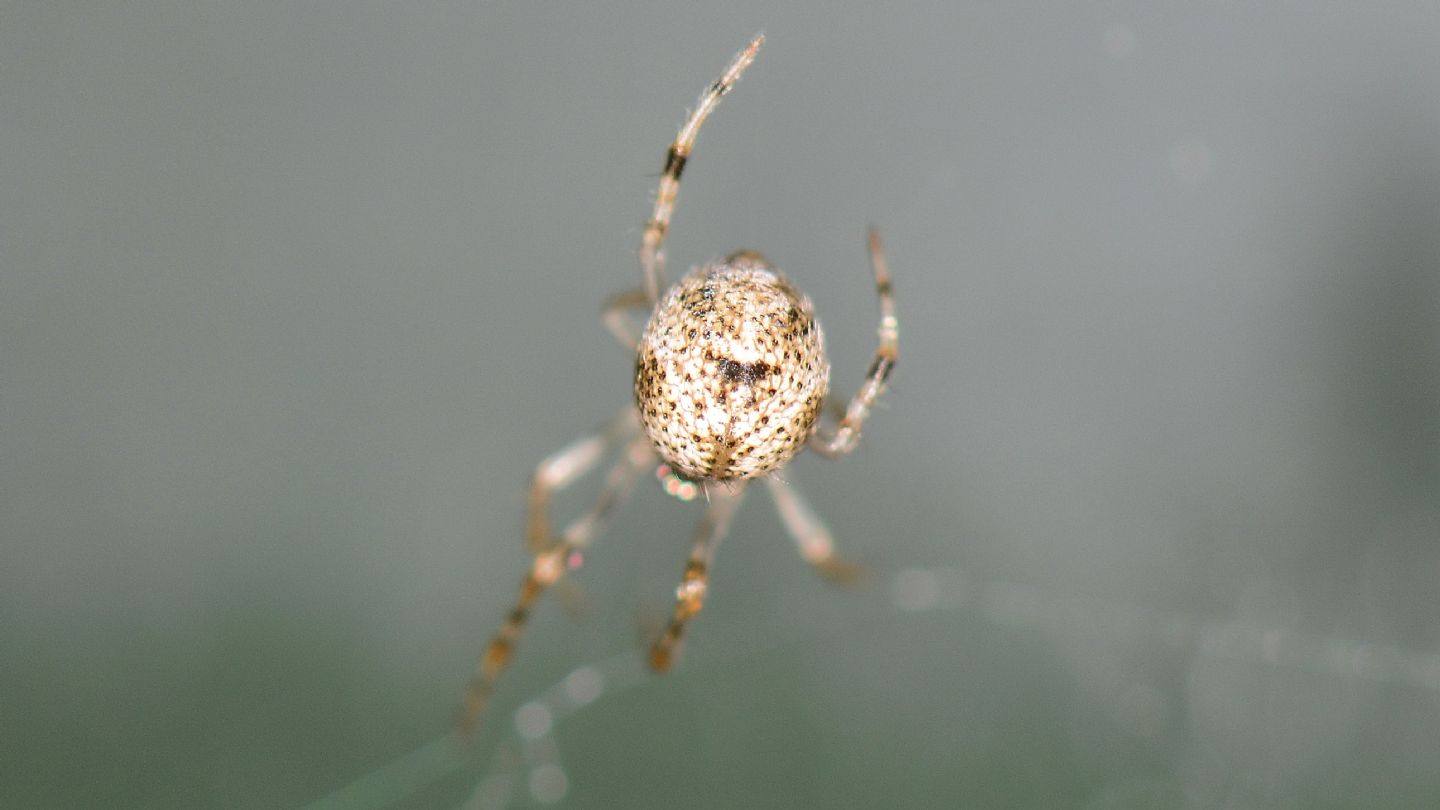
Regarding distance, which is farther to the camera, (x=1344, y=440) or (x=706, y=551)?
(x=1344, y=440)

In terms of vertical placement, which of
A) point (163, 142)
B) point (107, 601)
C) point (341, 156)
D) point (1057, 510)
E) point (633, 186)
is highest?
point (163, 142)

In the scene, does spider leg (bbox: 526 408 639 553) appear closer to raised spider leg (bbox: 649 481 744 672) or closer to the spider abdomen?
raised spider leg (bbox: 649 481 744 672)

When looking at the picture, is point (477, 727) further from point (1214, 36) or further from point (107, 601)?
point (1214, 36)

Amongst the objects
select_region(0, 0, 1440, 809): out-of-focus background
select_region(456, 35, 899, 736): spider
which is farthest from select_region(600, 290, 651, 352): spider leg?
select_region(0, 0, 1440, 809): out-of-focus background

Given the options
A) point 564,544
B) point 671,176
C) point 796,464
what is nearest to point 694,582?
point 564,544

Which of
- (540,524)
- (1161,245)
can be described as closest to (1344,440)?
(1161,245)

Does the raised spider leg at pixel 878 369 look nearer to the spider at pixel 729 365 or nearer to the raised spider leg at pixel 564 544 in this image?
the spider at pixel 729 365
